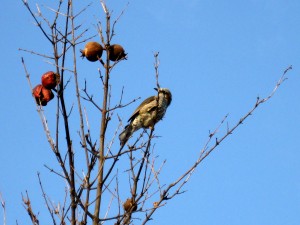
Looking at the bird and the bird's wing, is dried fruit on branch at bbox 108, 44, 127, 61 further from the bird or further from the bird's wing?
the bird's wing

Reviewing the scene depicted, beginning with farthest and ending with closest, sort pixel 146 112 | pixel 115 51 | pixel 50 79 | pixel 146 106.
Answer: pixel 146 106 → pixel 146 112 → pixel 115 51 → pixel 50 79

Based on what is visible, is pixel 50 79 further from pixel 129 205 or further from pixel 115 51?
pixel 129 205

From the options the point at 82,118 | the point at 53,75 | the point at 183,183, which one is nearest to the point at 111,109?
the point at 82,118

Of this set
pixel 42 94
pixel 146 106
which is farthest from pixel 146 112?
pixel 42 94

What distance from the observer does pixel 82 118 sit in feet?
11.6

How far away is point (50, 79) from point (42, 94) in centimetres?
16

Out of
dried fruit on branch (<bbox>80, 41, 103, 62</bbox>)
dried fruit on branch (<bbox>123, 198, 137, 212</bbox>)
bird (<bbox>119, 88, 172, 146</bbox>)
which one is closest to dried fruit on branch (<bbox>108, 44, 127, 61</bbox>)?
dried fruit on branch (<bbox>80, 41, 103, 62</bbox>)

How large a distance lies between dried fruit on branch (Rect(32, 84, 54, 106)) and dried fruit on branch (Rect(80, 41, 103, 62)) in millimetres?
451

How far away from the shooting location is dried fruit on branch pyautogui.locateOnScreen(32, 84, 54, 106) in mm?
3694

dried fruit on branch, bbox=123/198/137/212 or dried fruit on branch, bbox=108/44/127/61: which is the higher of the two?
dried fruit on branch, bbox=108/44/127/61

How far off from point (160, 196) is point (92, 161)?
52cm

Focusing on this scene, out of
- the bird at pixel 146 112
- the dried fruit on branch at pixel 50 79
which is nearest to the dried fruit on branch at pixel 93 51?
the dried fruit on branch at pixel 50 79

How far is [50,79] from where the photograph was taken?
3617 millimetres

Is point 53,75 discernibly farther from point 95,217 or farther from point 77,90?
point 95,217
